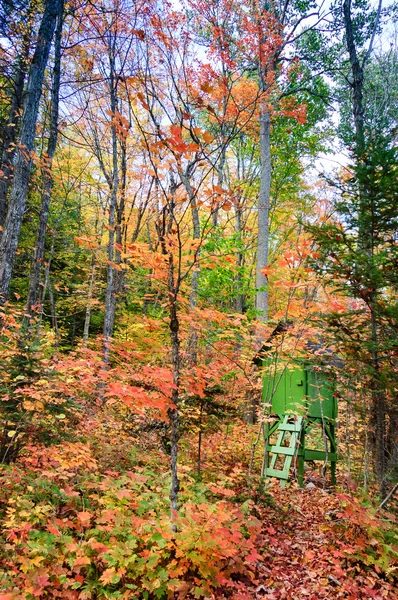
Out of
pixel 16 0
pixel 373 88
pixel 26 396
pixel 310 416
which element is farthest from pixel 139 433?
pixel 373 88

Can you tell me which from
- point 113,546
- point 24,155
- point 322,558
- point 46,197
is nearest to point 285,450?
point 322,558

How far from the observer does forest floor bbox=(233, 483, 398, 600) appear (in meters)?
3.26

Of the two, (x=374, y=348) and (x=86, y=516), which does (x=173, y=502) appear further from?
(x=374, y=348)

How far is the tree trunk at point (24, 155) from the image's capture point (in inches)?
233

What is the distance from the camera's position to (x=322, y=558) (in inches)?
148

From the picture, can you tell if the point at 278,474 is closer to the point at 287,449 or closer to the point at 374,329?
the point at 287,449

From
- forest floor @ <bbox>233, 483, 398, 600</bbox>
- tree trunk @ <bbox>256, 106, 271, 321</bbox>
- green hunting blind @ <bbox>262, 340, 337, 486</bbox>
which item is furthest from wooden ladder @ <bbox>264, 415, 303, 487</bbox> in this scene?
tree trunk @ <bbox>256, 106, 271, 321</bbox>

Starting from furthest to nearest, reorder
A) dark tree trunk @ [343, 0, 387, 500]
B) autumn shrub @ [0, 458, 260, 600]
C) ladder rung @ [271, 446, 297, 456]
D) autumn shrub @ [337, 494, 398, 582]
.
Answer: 1. ladder rung @ [271, 446, 297, 456]
2. dark tree trunk @ [343, 0, 387, 500]
3. autumn shrub @ [337, 494, 398, 582]
4. autumn shrub @ [0, 458, 260, 600]

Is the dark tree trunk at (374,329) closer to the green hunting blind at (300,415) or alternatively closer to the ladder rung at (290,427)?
the green hunting blind at (300,415)

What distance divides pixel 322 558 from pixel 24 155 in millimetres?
7156

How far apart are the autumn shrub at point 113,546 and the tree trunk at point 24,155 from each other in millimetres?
3553

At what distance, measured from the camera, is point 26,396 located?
4141mm

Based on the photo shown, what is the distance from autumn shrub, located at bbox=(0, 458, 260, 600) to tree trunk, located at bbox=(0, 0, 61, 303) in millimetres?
3553

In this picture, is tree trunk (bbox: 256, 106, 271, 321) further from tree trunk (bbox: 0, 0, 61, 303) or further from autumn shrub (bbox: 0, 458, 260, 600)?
autumn shrub (bbox: 0, 458, 260, 600)
